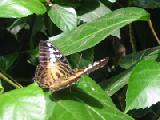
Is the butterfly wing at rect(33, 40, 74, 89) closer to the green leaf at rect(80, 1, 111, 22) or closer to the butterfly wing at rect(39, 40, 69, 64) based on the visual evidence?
the butterfly wing at rect(39, 40, 69, 64)

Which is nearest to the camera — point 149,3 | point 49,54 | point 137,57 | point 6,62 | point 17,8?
point 49,54

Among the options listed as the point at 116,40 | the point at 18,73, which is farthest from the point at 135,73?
the point at 18,73

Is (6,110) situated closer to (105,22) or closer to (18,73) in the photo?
(105,22)

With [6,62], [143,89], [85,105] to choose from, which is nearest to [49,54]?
[85,105]

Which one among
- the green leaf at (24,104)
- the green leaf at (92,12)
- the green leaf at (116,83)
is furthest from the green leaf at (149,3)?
the green leaf at (24,104)

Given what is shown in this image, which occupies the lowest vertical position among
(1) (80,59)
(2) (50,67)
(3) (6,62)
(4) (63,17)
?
(3) (6,62)

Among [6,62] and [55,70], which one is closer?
[55,70]

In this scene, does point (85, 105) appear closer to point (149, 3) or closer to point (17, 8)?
point (17, 8)
